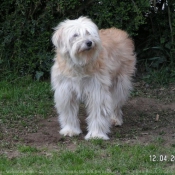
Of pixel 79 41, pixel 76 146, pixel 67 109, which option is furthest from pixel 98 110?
pixel 79 41

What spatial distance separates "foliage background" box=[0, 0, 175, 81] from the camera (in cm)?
912

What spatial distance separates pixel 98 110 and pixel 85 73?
1.70 feet

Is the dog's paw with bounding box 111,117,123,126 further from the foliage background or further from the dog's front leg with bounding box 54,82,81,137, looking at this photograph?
the foliage background

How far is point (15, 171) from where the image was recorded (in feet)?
18.3

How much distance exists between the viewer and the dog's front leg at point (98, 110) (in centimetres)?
673

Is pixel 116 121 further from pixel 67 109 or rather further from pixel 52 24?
pixel 52 24

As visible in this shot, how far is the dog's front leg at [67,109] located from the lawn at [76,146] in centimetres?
21

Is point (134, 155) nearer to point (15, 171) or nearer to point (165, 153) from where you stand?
point (165, 153)

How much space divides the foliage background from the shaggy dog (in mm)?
1901

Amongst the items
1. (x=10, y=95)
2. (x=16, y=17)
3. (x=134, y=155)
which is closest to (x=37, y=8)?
(x=16, y=17)

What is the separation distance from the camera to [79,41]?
6.40m
